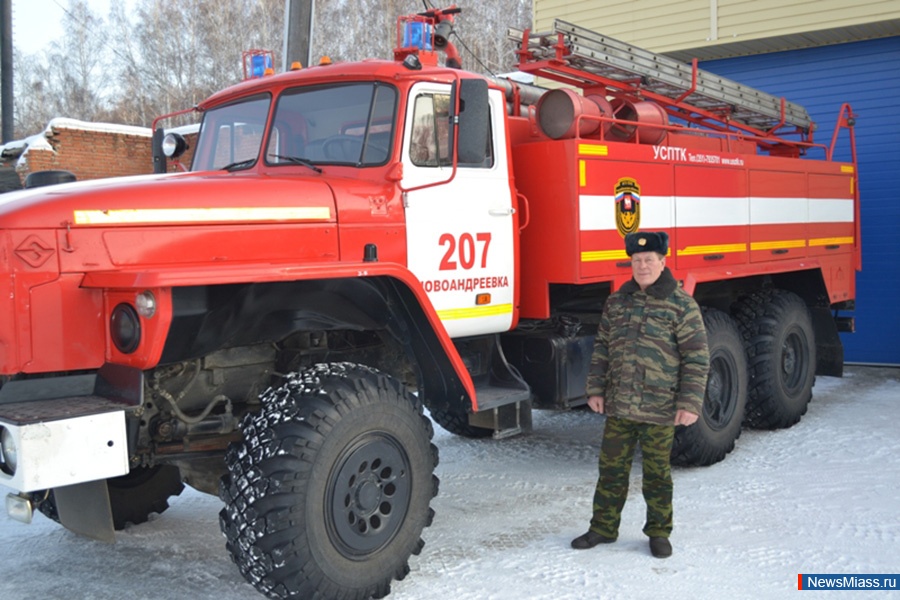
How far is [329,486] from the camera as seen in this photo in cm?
402

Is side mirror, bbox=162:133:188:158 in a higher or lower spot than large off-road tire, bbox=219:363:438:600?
higher

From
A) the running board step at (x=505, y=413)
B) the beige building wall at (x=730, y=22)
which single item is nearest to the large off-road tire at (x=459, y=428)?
the running board step at (x=505, y=413)

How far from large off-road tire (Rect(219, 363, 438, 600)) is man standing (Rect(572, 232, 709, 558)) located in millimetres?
1017

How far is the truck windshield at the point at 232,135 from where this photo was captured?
199 inches

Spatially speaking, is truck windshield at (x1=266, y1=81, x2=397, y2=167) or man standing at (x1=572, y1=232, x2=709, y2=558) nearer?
man standing at (x1=572, y1=232, x2=709, y2=558)

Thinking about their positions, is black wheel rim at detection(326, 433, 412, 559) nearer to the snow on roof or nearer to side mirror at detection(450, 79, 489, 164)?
side mirror at detection(450, 79, 489, 164)

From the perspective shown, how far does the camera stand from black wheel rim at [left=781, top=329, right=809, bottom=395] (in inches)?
302

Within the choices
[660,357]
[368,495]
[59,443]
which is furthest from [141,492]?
[660,357]

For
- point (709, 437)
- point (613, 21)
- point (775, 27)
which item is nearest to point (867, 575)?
point (709, 437)

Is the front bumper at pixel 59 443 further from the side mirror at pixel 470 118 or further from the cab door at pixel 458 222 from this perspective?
the side mirror at pixel 470 118

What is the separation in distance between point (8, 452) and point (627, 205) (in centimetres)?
395

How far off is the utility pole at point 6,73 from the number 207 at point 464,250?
1493 centimetres

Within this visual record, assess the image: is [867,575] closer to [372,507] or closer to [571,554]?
[571,554]

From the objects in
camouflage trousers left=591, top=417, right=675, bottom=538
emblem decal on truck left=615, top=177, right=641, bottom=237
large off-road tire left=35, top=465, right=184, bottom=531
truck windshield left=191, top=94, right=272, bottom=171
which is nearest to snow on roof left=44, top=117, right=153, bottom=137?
truck windshield left=191, top=94, right=272, bottom=171
